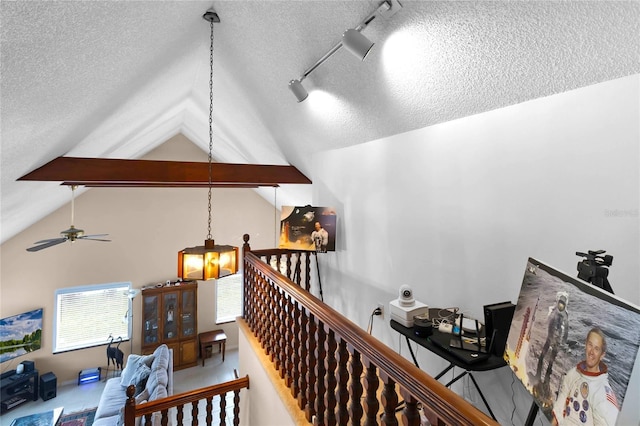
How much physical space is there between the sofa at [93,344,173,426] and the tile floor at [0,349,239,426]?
0.63 meters

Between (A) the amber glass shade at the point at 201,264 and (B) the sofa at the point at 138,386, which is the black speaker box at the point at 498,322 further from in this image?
(B) the sofa at the point at 138,386

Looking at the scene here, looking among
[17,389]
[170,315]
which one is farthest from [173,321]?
[17,389]

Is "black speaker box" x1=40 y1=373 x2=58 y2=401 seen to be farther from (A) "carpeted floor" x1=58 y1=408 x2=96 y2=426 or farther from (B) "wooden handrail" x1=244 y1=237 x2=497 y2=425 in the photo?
(B) "wooden handrail" x1=244 y1=237 x2=497 y2=425

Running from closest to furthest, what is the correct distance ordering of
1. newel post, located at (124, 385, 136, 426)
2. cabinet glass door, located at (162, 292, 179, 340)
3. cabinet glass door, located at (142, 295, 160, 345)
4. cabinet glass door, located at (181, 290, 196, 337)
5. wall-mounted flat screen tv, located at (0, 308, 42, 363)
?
newel post, located at (124, 385, 136, 426), wall-mounted flat screen tv, located at (0, 308, 42, 363), cabinet glass door, located at (142, 295, 160, 345), cabinet glass door, located at (162, 292, 179, 340), cabinet glass door, located at (181, 290, 196, 337)

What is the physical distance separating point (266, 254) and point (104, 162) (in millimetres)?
2050

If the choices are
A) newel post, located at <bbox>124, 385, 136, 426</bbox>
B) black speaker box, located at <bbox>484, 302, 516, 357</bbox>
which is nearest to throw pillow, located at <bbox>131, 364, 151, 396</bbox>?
newel post, located at <bbox>124, 385, 136, 426</bbox>

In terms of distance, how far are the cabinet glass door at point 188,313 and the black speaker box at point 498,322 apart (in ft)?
21.1

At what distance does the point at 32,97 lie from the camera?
6.37ft

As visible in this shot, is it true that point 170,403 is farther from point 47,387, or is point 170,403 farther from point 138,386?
point 47,387

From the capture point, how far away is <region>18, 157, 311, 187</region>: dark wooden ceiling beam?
335 cm

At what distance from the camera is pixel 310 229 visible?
→ 3.66 m

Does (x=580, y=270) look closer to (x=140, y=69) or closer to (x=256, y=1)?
(x=256, y=1)

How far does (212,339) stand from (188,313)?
0.76 meters

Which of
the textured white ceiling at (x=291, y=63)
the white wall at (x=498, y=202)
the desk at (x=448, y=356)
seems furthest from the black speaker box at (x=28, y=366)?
the desk at (x=448, y=356)
